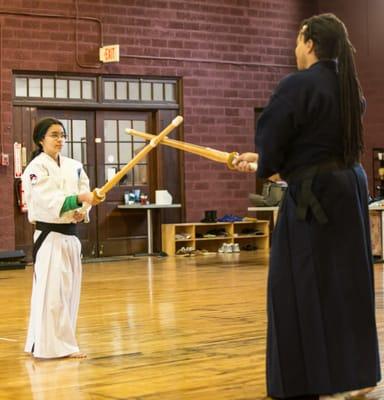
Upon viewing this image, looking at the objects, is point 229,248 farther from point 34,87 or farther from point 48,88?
point 34,87

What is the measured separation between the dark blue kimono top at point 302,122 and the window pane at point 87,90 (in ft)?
33.3

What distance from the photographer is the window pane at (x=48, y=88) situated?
13.1 meters

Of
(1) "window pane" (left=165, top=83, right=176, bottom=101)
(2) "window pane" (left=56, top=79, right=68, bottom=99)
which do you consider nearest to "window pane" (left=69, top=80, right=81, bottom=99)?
(2) "window pane" (left=56, top=79, right=68, bottom=99)

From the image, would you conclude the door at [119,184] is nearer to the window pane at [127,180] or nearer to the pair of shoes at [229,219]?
the window pane at [127,180]

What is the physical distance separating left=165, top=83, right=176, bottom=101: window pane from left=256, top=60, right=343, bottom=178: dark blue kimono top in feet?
35.5

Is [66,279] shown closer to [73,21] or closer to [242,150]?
[73,21]

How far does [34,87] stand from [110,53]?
4.05ft

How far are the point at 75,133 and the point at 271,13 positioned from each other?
4.13 meters

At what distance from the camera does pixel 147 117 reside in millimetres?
14234

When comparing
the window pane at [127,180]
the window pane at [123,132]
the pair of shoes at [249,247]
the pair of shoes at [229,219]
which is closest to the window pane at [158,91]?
the window pane at [123,132]

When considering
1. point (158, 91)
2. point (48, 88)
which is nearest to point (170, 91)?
point (158, 91)

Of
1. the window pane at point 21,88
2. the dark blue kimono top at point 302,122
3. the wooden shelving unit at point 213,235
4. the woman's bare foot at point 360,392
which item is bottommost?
the woman's bare foot at point 360,392

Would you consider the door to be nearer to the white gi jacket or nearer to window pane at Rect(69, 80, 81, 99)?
window pane at Rect(69, 80, 81, 99)

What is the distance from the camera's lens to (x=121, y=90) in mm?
13898
